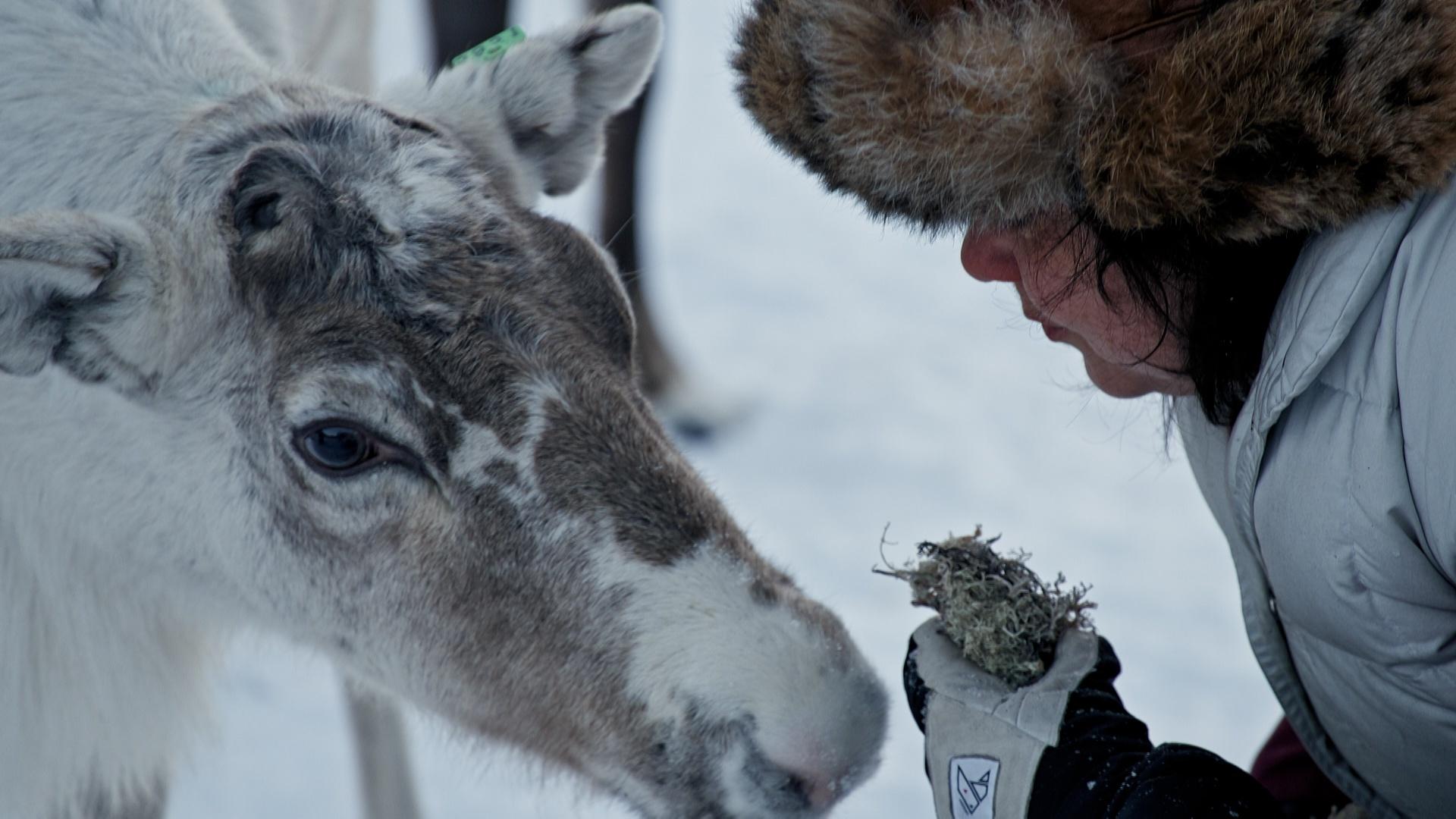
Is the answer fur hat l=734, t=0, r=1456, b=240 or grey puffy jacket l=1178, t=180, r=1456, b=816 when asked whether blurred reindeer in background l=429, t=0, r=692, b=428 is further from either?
grey puffy jacket l=1178, t=180, r=1456, b=816

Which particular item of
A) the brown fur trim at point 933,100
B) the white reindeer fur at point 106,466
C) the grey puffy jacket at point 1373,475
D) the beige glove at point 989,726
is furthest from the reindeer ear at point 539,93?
the grey puffy jacket at point 1373,475

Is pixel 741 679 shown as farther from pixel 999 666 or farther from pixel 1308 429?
pixel 1308 429

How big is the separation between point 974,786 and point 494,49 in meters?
1.57

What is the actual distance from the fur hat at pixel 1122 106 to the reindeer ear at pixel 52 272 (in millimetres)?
913

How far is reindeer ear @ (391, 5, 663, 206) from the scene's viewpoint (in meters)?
2.32

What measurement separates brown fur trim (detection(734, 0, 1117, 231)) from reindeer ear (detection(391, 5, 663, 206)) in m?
0.72

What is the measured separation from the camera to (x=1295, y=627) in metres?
1.87

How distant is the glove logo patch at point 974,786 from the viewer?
180 cm

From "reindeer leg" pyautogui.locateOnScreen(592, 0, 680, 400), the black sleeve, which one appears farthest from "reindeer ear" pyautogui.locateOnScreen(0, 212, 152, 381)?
"reindeer leg" pyautogui.locateOnScreen(592, 0, 680, 400)

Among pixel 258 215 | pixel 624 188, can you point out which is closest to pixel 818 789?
pixel 258 215

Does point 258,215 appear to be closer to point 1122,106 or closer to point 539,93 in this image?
point 539,93

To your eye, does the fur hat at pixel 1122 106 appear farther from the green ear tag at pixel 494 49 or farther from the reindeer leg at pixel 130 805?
the reindeer leg at pixel 130 805

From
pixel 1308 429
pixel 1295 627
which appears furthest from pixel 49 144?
pixel 1295 627

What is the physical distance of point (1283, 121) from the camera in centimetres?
142
